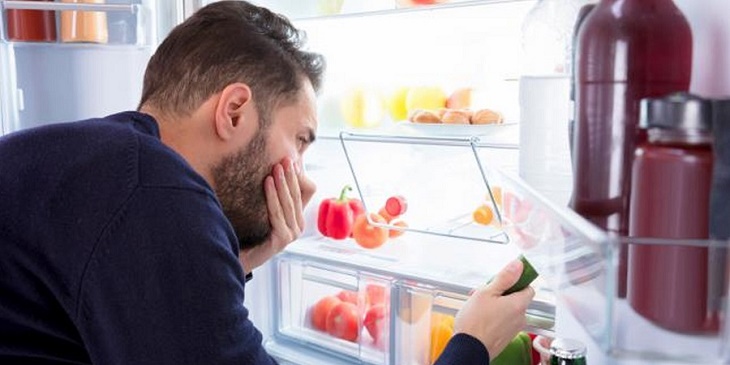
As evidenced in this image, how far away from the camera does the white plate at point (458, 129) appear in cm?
145

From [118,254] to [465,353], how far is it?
1.71 feet

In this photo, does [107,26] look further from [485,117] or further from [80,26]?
[485,117]

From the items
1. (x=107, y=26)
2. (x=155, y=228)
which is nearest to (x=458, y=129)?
(x=155, y=228)

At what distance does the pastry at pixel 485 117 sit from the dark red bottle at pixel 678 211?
35.4 inches

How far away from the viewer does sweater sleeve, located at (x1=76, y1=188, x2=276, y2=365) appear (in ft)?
2.79

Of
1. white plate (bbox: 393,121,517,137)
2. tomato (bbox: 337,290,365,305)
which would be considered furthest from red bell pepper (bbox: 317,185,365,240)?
white plate (bbox: 393,121,517,137)

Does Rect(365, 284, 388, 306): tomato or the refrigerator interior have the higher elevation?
the refrigerator interior

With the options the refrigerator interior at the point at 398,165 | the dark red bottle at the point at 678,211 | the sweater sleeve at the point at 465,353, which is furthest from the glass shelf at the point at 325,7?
the dark red bottle at the point at 678,211

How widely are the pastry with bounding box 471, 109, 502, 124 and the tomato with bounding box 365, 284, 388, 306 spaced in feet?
1.44

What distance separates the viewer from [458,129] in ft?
4.85

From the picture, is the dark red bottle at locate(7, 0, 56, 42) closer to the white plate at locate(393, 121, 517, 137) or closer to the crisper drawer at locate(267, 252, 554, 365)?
the crisper drawer at locate(267, 252, 554, 365)

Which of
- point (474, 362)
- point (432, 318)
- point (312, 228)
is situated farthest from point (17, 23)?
point (474, 362)

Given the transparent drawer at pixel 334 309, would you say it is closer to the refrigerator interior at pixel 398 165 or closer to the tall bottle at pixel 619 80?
the refrigerator interior at pixel 398 165

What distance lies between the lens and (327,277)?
1.76 m
